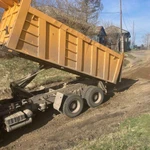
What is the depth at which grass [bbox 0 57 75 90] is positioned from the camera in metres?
13.0

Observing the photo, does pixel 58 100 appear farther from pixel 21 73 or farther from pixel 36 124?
pixel 21 73

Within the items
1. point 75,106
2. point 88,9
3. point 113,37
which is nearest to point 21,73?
point 75,106

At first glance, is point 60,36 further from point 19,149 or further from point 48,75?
point 48,75

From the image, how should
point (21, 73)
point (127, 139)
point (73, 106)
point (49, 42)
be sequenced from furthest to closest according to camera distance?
1. point (21, 73)
2. point (73, 106)
3. point (49, 42)
4. point (127, 139)

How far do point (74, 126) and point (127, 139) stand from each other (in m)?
2.06

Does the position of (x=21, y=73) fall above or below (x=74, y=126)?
above

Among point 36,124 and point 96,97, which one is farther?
point 96,97

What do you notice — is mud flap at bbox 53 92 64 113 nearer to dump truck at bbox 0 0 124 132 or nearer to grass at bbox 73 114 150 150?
dump truck at bbox 0 0 124 132

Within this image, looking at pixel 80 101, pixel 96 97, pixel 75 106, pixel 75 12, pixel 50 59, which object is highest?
pixel 75 12

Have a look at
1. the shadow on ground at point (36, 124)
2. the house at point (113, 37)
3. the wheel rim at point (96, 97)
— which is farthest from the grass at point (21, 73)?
the house at point (113, 37)

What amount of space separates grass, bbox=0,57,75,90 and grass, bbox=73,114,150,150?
22.7 feet

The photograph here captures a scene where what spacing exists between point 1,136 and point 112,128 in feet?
10.4

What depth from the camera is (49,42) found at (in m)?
7.36

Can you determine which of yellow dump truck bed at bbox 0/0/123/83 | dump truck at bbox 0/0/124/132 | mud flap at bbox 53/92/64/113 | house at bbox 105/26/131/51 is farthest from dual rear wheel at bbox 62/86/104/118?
house at bbox 105/26/131/51
